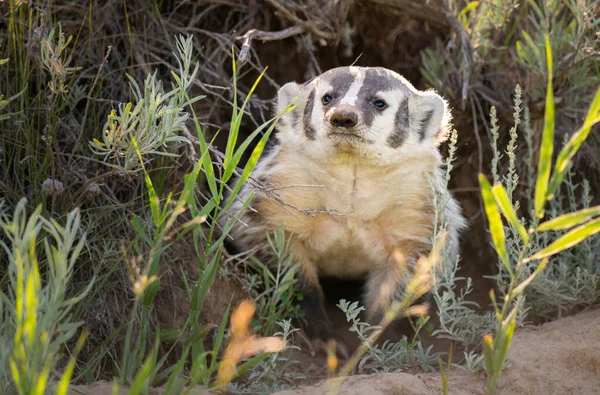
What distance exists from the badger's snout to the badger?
2cm

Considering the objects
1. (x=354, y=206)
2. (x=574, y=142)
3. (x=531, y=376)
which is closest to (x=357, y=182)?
(x=354, y=206)

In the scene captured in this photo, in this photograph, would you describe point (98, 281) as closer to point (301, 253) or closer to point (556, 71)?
point (301, 253)

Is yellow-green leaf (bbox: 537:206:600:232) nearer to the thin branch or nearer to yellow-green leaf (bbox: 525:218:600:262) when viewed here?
yellow-green leaf (bbox: 525:218:600:262)

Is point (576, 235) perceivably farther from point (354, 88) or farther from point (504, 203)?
point (354, 88)

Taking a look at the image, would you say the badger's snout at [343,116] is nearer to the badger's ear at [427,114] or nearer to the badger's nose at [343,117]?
the badger's nose at [343,117]

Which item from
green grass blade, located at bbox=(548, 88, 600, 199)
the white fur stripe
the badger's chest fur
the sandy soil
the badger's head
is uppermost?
green grass blade, located at bbox=(548, 88, 600, 199)

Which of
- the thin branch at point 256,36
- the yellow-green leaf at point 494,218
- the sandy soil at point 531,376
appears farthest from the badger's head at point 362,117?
the yellow-green leaf at point 494,218

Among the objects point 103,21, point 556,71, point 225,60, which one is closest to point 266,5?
point 225,60

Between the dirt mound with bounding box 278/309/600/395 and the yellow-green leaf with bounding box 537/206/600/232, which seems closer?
the yellow-green leaf with bounding box 537/206/600/232

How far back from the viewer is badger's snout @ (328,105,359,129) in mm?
2393

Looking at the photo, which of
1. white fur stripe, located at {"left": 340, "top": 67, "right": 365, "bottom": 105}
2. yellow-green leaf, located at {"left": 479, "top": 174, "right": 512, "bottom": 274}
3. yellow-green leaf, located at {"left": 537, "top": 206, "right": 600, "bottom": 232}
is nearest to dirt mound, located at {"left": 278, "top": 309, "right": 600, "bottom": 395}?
yellow-green leaf, located at {"left": 479, "top": 174, "right": 512, "bottom": 274}

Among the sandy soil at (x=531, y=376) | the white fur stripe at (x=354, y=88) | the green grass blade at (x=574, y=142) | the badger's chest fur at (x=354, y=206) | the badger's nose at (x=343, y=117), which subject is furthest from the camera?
the badger's chest fur at (x=354, y=206)

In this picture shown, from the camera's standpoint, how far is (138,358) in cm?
179

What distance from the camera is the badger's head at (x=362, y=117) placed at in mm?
2467
